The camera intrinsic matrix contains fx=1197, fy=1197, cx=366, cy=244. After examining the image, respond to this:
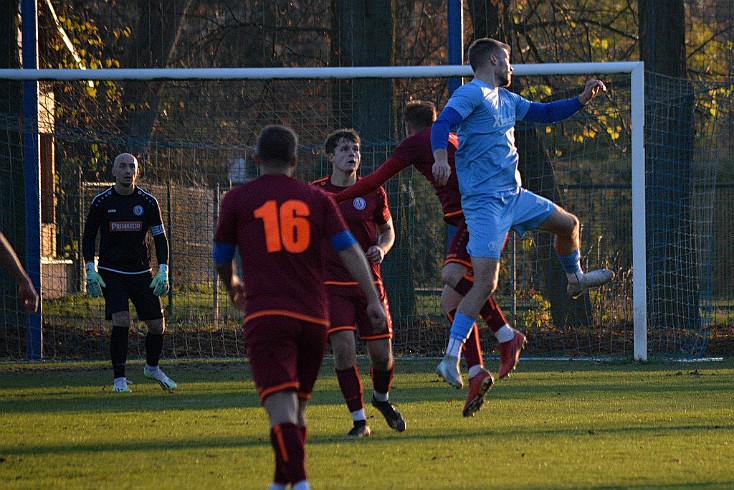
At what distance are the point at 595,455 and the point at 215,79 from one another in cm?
820

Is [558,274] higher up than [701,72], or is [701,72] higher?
[701,72]

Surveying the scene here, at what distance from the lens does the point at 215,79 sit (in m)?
13.7

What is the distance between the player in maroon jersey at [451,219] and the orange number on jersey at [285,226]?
2.57 meters

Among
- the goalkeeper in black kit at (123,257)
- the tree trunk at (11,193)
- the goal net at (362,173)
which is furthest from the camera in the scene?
the goal net at (362,173)

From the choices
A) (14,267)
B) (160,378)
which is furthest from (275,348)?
(160,378)

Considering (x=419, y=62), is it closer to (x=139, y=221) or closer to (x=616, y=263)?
(x=616, y=263)

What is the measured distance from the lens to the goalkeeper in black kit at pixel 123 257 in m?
11.1

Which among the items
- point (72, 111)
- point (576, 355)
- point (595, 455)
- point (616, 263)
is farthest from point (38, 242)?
point (595, 455)

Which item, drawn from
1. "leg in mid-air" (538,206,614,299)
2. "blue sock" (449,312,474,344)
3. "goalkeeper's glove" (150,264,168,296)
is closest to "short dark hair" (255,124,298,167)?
"blue sock" (449,312,474,344)

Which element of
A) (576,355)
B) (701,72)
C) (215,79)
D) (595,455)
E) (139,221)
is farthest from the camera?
(701,72)

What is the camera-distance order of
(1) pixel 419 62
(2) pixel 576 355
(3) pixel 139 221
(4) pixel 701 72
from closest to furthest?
(3) pixel 139 221 < (2) pixel 576 355 < (1) pixel 419 62 < (4) pixel 701 72

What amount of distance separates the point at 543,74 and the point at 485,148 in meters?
5.98

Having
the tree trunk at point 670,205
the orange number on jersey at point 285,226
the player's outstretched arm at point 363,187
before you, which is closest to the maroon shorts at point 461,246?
the player's outstretched arm at point 363,187

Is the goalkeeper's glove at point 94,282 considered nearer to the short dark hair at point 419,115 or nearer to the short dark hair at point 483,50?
the short dark hair at point 419,115
